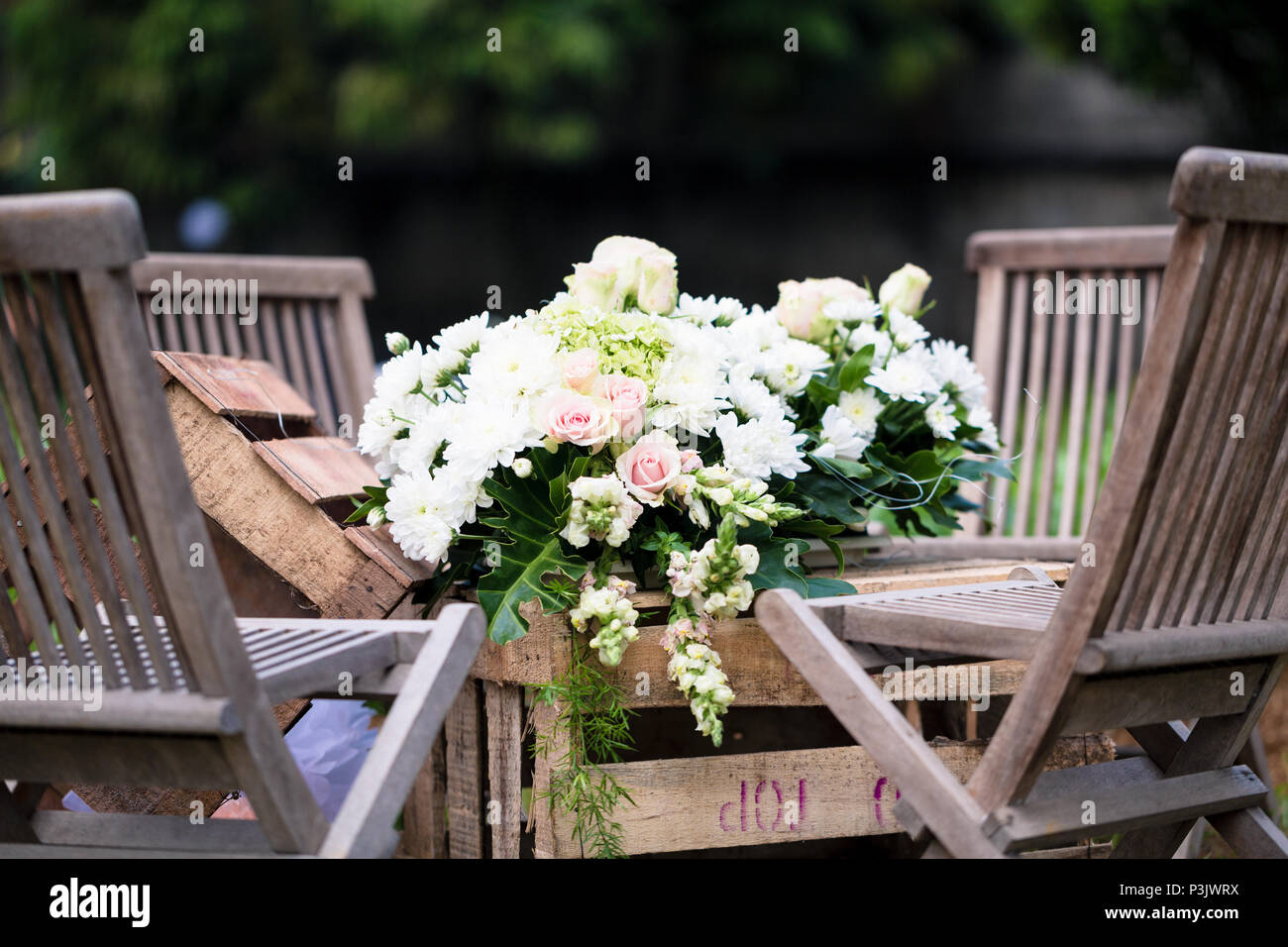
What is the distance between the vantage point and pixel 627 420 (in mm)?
1404

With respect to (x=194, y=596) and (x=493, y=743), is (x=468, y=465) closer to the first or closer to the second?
(x=493, y=743)

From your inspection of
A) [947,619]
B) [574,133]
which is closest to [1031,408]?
[947,619]

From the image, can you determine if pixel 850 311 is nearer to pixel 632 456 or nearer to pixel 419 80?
pixel 632 456

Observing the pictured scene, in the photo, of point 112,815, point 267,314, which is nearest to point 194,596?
point 112,815

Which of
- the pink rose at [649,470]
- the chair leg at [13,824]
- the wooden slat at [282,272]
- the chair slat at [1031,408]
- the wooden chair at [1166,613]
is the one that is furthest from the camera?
the wooden slat at [282,272]

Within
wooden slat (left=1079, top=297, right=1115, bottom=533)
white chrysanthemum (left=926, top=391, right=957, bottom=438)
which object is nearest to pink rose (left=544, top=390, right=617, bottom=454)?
white chrysanthemum (left=926, top=391, right=957, bottom=438)

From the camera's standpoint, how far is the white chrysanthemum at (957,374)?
69.6 inches

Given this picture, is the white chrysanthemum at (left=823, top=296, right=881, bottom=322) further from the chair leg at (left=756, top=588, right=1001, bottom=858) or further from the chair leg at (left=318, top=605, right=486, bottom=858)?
the chair leg at (left=318, top=605, right=486, bottom=858)

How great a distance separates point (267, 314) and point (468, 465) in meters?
1.16

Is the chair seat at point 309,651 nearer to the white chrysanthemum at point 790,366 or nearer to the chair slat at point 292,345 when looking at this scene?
the white chrysanthemum at point 790,366

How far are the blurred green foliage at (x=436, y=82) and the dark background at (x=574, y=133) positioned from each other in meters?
0.02

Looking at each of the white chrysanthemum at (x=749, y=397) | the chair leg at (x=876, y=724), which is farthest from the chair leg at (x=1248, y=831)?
the white chrysanthemum at (x=749, y=397)

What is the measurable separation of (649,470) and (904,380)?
18.6 inches
